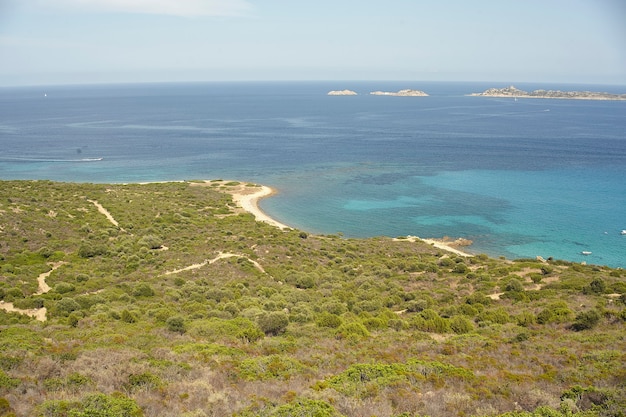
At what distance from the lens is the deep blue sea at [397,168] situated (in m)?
54.6

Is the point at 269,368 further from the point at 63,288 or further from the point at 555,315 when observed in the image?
the point at 63,288

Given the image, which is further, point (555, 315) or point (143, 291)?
point (143, 291)

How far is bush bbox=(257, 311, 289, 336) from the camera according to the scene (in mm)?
18672

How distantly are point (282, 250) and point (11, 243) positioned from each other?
69.7 ft

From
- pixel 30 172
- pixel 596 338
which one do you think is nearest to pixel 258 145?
pixel 30 172

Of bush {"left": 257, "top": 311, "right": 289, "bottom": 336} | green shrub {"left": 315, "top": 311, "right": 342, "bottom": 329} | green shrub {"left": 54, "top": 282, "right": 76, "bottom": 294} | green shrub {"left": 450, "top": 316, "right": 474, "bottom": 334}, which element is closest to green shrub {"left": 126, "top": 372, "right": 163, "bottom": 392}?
bush {"left": 257, "top": 311, "right": 289, "bottom": 336}

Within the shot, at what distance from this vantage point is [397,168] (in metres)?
88.0

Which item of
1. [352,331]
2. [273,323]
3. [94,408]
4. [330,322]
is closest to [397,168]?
[330,322]

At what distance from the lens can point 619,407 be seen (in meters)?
10.3

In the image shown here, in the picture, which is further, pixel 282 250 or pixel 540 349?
pixel 282 250

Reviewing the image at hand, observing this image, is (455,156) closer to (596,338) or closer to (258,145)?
(258,145)

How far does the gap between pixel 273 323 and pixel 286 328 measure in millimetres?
621

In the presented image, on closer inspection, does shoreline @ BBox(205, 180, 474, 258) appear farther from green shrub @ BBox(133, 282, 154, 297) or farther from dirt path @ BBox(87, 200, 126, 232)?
green shrub @ BBox(133, 282, 154, 297)

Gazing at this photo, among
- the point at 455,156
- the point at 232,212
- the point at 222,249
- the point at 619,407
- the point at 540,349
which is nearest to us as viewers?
the point at 619,407
